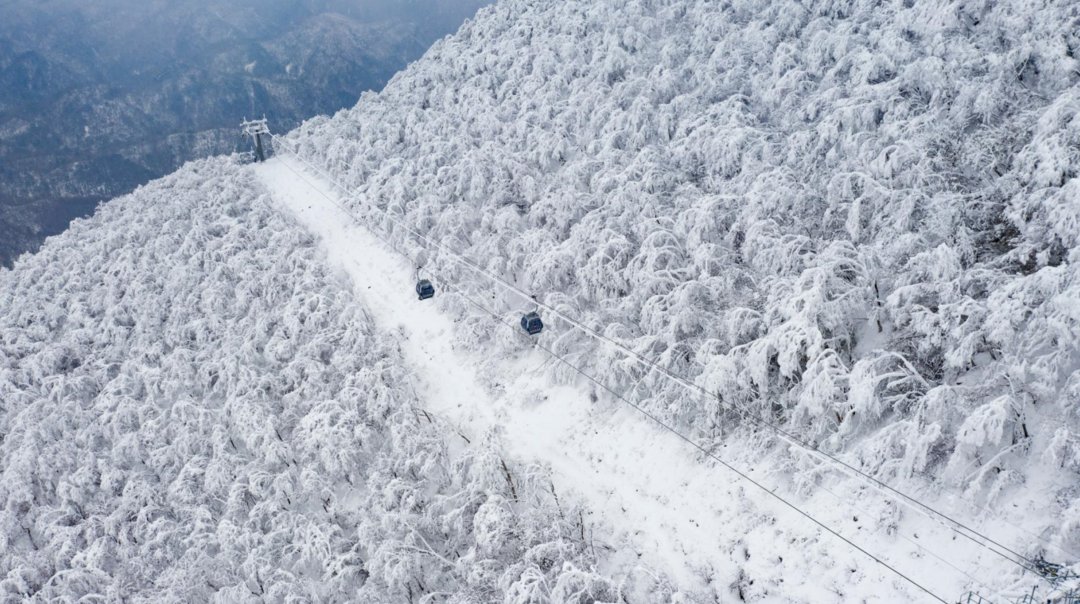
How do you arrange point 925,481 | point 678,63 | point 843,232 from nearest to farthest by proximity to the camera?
point 925,481 → point 843,232 → point 678,63

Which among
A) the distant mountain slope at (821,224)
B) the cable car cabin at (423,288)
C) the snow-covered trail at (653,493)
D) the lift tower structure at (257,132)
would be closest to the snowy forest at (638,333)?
the distant mountain slope at (821,224)

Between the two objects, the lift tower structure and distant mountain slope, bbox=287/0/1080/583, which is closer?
distant mountain slope, bbox=287/0/1080/583

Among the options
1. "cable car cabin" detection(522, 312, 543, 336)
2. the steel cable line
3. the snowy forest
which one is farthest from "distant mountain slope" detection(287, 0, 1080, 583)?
"cable car cabin" detection(522, 312, 543, 336)

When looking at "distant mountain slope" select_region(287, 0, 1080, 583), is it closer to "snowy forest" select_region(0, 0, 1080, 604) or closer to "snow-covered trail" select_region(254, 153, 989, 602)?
"snowy forest" select_region(0, 0, 1080, 604)

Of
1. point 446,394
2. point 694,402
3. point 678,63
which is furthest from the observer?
point 678,63

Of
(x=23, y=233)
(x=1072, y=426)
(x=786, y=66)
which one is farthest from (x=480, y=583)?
(x=23, y=233)

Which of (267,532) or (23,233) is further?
(23,233)

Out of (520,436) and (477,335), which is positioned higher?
(477,335)

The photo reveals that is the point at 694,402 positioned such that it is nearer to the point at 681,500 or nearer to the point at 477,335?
the point at 681,500
